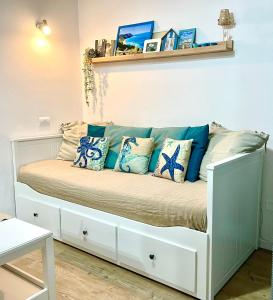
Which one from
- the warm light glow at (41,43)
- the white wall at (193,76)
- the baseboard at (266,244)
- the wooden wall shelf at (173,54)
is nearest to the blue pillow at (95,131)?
the white wall at (193,76)

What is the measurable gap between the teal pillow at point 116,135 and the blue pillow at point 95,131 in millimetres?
58

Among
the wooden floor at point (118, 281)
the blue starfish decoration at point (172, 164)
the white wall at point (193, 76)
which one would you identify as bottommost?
the wooden floor at point (118, 281)

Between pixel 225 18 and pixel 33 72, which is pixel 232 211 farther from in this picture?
pixel 33 72

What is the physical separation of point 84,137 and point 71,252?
3.23 feet

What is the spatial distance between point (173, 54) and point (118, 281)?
5.79 feet

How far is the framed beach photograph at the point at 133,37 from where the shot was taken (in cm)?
284

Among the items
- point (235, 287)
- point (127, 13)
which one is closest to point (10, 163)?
point (127, 13)

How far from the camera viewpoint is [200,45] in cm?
250

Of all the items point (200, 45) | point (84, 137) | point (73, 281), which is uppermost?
point (200, 45)

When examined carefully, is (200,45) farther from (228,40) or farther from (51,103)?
(51,103)

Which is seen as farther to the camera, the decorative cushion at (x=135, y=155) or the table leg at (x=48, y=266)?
the decorative cushion at (x=135, y=155)

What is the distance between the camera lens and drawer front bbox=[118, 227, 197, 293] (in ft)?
6.09

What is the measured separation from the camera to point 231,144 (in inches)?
83.3

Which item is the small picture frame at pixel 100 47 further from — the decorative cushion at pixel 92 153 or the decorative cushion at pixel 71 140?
the decorative cushion at pixel 92 153
